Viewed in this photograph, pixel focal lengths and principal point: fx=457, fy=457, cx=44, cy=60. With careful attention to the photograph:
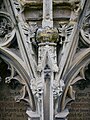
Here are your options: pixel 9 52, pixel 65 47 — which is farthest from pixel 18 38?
pixel 65 47

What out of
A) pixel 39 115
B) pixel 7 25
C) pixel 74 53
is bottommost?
pixel 39 115

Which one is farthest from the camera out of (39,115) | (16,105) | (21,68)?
(16,105)

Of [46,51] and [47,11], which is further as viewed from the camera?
[47,11]

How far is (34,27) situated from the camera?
694 centimetres

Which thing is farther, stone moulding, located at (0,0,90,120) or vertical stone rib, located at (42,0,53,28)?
vertical stone rib, located at (42,0,53,28)

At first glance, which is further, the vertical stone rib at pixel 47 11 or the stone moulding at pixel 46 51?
the vertical stone rib at pixel 47 11

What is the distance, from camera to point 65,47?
6777 millimetres

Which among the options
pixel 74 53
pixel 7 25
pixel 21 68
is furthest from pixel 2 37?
pixel 74 53

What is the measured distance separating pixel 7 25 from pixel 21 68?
0.78 m

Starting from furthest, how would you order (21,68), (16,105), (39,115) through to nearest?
1. (16,105)
2. (21,68)
3. (39,115)

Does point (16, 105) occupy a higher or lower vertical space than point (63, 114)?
higher

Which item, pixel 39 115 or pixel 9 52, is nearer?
pixel 39 115

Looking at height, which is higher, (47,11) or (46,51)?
(47,11)

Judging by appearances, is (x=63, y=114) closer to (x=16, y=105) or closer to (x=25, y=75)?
(x=25, y=75)
